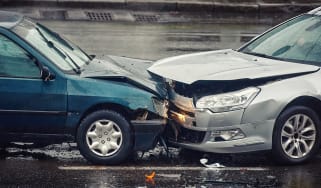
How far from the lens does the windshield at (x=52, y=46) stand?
704cm

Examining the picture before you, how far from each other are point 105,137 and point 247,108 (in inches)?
55.0

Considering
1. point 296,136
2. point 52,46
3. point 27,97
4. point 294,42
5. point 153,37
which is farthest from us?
point 153,37

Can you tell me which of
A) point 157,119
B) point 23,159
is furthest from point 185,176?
point 23,159

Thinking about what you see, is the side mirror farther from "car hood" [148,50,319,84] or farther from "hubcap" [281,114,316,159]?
"hubcap" [281,114,316,159]

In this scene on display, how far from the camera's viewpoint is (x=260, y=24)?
1848cm

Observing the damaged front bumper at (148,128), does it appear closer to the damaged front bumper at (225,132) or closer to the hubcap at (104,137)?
the hubcap at (104,137)

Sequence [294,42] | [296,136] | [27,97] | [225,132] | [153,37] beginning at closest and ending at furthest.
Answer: [27,97]
[225,132]
[296,136]
[294,42]
[153,37]

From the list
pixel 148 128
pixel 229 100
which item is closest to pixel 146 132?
pixel 148 128

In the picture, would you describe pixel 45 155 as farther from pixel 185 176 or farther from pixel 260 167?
pixel 260 167

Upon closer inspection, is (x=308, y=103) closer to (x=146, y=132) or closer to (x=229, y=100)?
(x=229, y=100)

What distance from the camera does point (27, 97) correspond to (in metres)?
6.80

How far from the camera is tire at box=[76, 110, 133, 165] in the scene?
22.5ft

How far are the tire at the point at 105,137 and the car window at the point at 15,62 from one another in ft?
2.28

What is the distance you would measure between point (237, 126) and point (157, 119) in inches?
30.6
